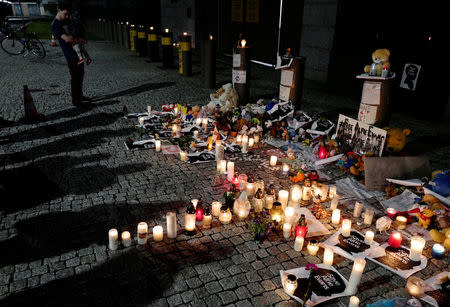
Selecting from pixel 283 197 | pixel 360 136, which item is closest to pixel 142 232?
pixel 283 197

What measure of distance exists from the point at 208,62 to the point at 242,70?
7.97 ft

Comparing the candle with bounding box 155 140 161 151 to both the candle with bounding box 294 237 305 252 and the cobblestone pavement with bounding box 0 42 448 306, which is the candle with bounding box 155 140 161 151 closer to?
the cobblestone pavement with bounding box 0 42 448 306

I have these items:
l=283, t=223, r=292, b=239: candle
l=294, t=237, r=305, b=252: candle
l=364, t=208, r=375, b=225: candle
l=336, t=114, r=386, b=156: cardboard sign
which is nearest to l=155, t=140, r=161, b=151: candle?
l=283, t=223, r=292, b=239: candle

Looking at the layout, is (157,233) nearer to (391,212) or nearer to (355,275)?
(355,275)

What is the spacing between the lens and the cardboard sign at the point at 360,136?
518cm

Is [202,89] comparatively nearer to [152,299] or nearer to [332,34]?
[332,34]

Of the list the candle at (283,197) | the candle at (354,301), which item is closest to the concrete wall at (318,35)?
the candle at (283,197)

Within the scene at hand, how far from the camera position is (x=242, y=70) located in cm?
847

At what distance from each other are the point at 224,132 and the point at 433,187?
3682 mm

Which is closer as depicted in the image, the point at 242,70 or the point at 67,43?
the point at 67,43

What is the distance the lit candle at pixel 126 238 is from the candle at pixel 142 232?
101mm

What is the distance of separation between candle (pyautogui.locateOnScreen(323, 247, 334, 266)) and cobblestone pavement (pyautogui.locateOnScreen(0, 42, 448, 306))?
112 mm

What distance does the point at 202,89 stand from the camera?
420 inches

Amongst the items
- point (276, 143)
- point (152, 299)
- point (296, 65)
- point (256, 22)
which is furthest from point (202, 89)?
point (152, 299)
